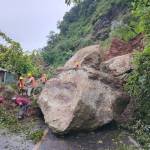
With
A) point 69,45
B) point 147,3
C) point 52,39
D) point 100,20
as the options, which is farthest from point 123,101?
point 52,39

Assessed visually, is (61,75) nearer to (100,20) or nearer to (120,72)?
(120,72)

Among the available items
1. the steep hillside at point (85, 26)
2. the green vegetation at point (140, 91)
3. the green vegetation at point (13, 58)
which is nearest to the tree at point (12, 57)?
the green vegetation at point (13, 58)

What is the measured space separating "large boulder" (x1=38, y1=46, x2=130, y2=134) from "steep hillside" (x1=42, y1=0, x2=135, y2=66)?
23.6 m

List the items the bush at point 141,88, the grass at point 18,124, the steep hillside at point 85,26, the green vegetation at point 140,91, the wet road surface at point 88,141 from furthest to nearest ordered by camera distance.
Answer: the steep hillside at point 85,26 → the bush at point 141,88 → the green vegetation at point 140,91 → the grass at point 18,124 → the wet road surface at point 88,141

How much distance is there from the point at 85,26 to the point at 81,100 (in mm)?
55467

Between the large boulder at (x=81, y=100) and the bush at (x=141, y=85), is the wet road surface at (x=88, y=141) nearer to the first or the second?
the large boulder at (x=81, y=100)

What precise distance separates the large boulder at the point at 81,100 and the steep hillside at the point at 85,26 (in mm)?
23638

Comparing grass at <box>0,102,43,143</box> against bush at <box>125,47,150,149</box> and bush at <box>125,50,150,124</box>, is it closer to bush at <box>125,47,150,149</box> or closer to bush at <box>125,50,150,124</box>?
bush at <box>125,47,150,149</box>

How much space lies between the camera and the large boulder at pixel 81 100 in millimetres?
16375

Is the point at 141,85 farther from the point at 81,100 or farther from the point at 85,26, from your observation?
the point at 85,26

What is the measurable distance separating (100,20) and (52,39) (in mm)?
21527

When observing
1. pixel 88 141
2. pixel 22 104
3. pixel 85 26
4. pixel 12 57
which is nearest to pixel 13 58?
pixel 12 57

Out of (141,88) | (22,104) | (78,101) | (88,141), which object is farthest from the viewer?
(22,104)

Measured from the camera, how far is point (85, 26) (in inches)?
2805
